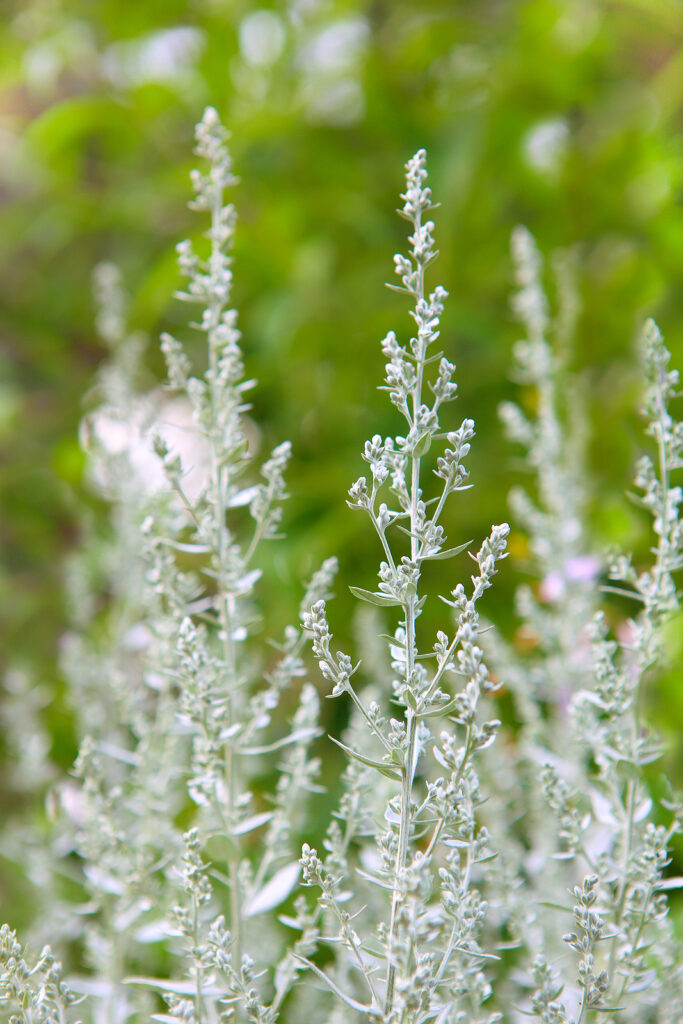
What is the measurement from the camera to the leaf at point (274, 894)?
343 millimetres

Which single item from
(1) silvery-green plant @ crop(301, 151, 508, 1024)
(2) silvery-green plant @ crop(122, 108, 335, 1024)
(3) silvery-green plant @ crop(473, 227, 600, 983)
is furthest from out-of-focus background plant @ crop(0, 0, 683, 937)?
(1) silvery-green plant @ crop(301, 151, 508, 1024)

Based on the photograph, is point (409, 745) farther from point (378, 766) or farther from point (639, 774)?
point (639, 774)

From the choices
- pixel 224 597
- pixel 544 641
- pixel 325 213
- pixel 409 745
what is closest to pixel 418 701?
pixel 409 745

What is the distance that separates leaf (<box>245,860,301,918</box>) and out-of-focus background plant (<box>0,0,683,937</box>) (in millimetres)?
410

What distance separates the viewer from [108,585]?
1.05 meters

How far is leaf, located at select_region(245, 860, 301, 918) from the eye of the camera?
0.34m

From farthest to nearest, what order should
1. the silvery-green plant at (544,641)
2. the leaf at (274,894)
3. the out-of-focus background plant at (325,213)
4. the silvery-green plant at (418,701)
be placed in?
the out-of-focus background plant at (325,213), the silvery-green plant at (544,641), the leaf at (274,894), the silvery-green plant at (418,701)

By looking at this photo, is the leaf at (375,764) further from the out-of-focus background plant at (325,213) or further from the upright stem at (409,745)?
the out-of-focus background plant at (325,213)

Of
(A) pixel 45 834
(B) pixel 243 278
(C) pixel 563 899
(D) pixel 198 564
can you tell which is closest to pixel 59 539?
(D) pixel 198 564

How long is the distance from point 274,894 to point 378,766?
0.48 feet

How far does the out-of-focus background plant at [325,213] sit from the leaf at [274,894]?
410 mm

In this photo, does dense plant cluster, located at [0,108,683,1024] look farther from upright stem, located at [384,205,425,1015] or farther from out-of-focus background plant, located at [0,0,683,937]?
out-of-focus background plant, located at [0,0,683,937]

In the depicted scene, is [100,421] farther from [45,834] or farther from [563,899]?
[563,899]

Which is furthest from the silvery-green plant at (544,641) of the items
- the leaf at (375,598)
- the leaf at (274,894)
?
the leaf at (375,598)
